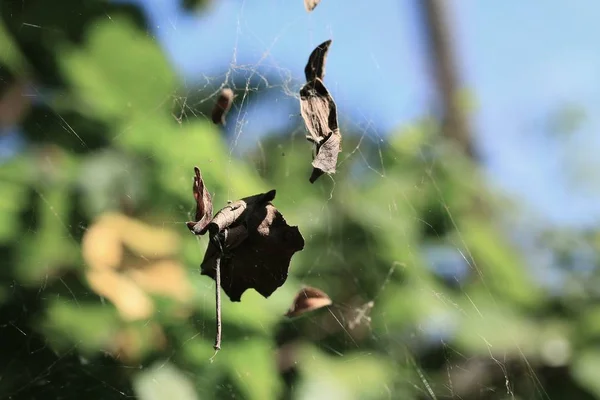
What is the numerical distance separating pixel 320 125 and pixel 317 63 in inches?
2.2

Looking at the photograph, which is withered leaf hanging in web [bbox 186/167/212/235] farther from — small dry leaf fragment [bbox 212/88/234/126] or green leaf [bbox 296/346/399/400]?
green leaf [bbox 296/346/399/400]

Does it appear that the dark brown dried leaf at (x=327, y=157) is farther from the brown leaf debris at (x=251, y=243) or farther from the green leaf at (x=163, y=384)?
the green leaf at (x=163, y=384)

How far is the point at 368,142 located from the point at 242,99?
1.15 feet

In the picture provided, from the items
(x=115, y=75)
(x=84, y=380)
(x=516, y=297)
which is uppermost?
(x=115, y=75)

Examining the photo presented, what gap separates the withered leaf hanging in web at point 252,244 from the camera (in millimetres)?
388

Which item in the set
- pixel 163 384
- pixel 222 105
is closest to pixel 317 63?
pixel 222 105

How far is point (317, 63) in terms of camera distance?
0.45m

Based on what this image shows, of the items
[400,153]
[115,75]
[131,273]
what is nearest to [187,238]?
[131,273]

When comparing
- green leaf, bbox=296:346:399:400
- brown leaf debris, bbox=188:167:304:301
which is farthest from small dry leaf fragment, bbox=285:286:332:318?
brown leaf debris, bbox=188:167:304:301

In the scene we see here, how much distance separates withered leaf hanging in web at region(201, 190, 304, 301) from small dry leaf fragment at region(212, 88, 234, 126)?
20 cm

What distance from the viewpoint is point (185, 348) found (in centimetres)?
59

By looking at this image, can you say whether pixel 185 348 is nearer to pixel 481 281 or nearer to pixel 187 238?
pixel 187 238

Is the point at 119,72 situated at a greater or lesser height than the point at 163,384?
greater

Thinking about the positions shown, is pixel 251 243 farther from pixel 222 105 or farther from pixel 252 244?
pixel 222 105
